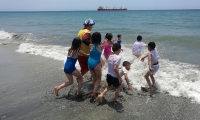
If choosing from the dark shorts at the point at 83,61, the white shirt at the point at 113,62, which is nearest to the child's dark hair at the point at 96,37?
the white shirt at the point at 113,62

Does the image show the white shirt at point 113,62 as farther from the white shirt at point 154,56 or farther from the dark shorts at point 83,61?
the white shirt at point 154,56

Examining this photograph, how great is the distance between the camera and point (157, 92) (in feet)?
17.3

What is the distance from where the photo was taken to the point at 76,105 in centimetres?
462

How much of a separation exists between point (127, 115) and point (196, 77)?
3.21 metres

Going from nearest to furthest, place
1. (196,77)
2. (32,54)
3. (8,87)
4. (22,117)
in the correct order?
1. (22,117)
2. (8,87)
3. (196,77)
4. (32,54)

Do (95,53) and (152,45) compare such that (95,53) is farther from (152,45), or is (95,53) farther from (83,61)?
(152,45)

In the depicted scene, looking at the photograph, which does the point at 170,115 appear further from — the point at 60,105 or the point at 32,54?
the point at 32,54

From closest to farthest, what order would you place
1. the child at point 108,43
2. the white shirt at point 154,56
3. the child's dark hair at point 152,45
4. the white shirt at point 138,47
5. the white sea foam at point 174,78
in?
the child's dark hair at point 152,45
the white shirt at point 154,56
the white sea foam at point 174,78
the child at point 108,43
the white shirt at point 138,47

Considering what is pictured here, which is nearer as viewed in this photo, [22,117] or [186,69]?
[22,117]

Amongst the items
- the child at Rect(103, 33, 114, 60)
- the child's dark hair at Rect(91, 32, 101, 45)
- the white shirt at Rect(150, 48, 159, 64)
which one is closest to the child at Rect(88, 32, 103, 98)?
the child's dark hair at Rect(91, 32, 101, 45)

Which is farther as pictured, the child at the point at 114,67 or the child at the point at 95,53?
the child at the point at 95,53

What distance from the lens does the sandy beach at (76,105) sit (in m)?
4.13

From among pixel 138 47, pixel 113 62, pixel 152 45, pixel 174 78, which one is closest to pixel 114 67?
pixel 113 62

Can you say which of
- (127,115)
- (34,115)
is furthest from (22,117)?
(127,115)
